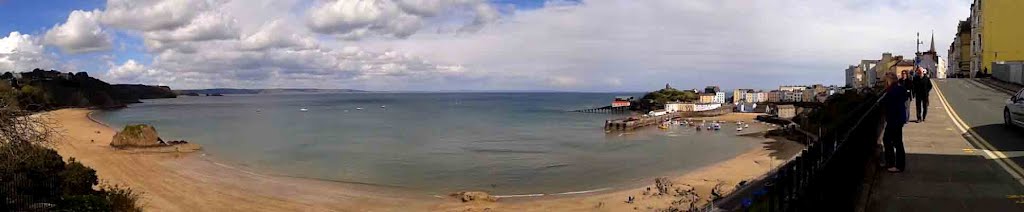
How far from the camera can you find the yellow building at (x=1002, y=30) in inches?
1726

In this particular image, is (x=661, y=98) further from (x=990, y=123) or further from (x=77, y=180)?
(x=77, y=180)

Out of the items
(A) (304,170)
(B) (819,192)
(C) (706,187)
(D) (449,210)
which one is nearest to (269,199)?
(D) (449,210)

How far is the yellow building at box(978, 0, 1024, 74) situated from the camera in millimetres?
43844

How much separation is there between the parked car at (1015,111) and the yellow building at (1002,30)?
3728cm

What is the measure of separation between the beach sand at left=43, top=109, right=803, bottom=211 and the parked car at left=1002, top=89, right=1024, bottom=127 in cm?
1025

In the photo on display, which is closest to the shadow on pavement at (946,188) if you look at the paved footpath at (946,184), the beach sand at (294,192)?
the paved footpath at (946,184)

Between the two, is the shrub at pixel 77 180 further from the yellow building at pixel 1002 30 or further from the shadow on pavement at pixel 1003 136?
the yellow building at pixel 1002 30

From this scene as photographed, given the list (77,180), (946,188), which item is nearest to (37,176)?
(77,180)

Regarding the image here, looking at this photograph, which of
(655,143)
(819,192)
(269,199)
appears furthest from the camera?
(655,143)

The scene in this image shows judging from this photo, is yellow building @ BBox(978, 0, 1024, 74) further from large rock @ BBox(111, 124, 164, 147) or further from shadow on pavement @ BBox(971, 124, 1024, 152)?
large rock @ BBox(111, 124, 164, 147)

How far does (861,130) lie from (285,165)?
33.5 metres

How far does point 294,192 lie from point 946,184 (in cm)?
2351

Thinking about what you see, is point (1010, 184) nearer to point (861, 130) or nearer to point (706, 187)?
point (861, 130)

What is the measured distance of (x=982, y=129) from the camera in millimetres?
13984
